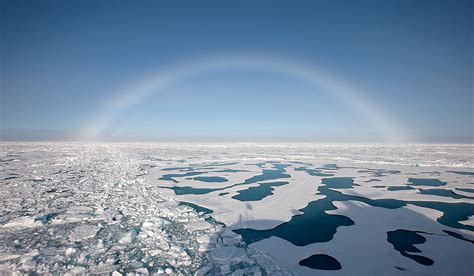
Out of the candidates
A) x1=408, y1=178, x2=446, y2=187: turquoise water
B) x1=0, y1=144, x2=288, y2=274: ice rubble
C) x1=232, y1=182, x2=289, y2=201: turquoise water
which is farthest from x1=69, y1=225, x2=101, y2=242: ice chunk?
x1=408, y1=178, x2=446, y2=187: turquoise water

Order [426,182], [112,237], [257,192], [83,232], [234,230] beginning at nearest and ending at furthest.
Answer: [112,237] → [83,232] → [234,230] → [257,192] → [426,182]

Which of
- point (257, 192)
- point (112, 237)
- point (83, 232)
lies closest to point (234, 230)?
point (112, 237)

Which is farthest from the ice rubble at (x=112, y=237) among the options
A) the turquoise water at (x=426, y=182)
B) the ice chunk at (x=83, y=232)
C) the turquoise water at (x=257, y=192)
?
the turquoise water at (x=426, y=182)

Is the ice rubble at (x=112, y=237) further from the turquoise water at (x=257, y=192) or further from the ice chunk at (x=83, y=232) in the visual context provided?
the turquoise water at (x=257, y=192)

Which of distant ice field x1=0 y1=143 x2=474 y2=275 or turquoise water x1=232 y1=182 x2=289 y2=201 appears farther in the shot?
turquoise water x1=232 y1=182 x2=289 y2=201

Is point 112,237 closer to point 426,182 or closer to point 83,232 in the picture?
point 83,232

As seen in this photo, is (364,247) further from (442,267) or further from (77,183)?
(77,183)

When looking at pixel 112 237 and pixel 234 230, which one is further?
pixel 234 230

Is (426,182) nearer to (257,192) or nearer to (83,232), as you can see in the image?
(257,192)

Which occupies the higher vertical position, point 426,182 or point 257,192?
point 426,182

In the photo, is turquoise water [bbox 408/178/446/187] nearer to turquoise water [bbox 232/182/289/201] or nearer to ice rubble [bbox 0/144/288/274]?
turquoise water [bbox 232/182/289/201]

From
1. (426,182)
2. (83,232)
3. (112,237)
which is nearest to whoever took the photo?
(112,237)
